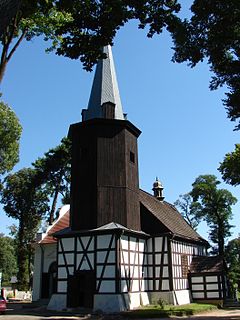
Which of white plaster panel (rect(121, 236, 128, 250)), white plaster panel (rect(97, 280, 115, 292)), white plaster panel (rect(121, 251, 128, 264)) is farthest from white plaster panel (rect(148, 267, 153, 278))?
white plaster panel (rect(97, 280, 115, 292))

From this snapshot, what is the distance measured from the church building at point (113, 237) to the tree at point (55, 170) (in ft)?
54.7

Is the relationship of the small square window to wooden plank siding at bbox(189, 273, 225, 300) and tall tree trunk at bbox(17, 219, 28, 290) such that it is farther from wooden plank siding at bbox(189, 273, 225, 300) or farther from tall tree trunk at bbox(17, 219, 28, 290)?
tall tree trunk at bbox(17, 219, 28, 290)

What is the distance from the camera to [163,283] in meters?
25.2

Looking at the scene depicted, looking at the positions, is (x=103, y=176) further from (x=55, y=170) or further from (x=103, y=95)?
(x=55, y=170)

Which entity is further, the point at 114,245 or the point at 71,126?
the point at 71,126

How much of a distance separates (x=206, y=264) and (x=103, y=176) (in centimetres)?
1171

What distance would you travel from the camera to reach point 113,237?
22219mm

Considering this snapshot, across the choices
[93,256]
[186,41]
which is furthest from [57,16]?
[93,256]

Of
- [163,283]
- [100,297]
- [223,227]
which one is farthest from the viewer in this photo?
[223,227]

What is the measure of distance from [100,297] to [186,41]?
1469cm

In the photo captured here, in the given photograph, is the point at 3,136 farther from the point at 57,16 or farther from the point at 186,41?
the point at 186,41

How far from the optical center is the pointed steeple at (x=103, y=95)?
26000 millimetres

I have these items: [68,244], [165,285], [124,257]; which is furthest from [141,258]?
[68,244]

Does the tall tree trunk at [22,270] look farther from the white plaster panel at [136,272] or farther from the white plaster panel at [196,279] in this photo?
the white plaster panel at [136,272]
